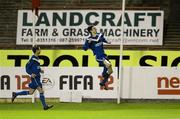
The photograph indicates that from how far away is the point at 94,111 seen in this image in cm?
1605

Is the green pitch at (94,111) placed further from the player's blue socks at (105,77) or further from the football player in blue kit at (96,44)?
the football player in blue kit at (96,44)

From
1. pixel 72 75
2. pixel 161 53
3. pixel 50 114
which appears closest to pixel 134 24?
pixel 161 53

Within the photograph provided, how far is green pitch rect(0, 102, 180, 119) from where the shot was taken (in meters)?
14.4

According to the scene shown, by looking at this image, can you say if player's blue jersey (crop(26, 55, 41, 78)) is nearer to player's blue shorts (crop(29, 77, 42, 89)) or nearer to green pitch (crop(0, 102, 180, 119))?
player's blue shorts (crop(29, 77, 42, 89))

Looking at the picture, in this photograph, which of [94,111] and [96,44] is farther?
[96,44]

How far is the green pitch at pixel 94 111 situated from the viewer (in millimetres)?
14367

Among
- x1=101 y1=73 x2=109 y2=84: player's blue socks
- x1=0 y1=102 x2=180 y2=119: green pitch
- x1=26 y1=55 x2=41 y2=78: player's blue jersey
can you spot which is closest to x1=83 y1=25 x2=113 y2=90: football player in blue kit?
x1=101 y1=73 x2=109 y2=84: player's blue socks

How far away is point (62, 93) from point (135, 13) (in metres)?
4.03

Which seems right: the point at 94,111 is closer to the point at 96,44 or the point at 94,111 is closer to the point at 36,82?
the point at 36,82

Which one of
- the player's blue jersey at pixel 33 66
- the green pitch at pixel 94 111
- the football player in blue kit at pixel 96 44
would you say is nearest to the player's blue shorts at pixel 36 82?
the player's blue jersey at pixel 33 66

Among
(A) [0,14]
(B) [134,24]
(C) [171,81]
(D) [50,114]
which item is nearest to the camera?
(D) [50,114]

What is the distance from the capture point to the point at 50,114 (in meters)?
15.1

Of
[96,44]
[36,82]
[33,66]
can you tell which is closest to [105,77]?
[96,44]

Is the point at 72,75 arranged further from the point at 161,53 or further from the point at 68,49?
the point at 161,53
